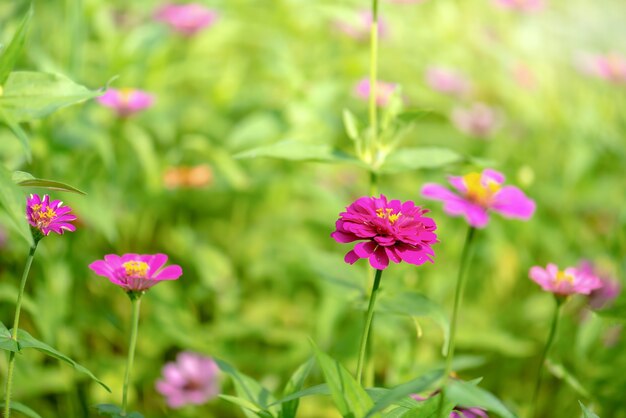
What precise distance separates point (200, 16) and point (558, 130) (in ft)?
3.62

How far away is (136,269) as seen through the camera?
2.64 ft

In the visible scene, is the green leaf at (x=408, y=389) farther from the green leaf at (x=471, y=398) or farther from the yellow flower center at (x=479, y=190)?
the yellow flower center at (x=479, y=190)

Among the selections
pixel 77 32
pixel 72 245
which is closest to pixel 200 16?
pixel 77 32

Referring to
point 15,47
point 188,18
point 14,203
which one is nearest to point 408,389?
point 14,203

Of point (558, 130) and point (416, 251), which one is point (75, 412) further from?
point (558, 130)

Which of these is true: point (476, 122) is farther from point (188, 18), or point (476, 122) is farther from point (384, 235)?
point (384, 235)

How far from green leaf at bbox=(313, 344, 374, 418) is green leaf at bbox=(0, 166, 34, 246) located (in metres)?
0.31

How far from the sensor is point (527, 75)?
2.45 meters

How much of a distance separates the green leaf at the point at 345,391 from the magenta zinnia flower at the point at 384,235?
106mm

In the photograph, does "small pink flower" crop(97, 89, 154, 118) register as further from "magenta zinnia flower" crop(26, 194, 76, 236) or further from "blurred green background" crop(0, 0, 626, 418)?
"magenta zinnia flower" crop(26, 194, 76, 236)

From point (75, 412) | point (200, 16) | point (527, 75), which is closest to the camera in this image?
point (75, 412)

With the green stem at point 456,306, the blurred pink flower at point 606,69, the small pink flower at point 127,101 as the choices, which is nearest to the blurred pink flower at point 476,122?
the blurred pink flower at point 606,69

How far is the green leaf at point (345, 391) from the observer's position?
75 centimetres

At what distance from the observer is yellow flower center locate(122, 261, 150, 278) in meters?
0.80
